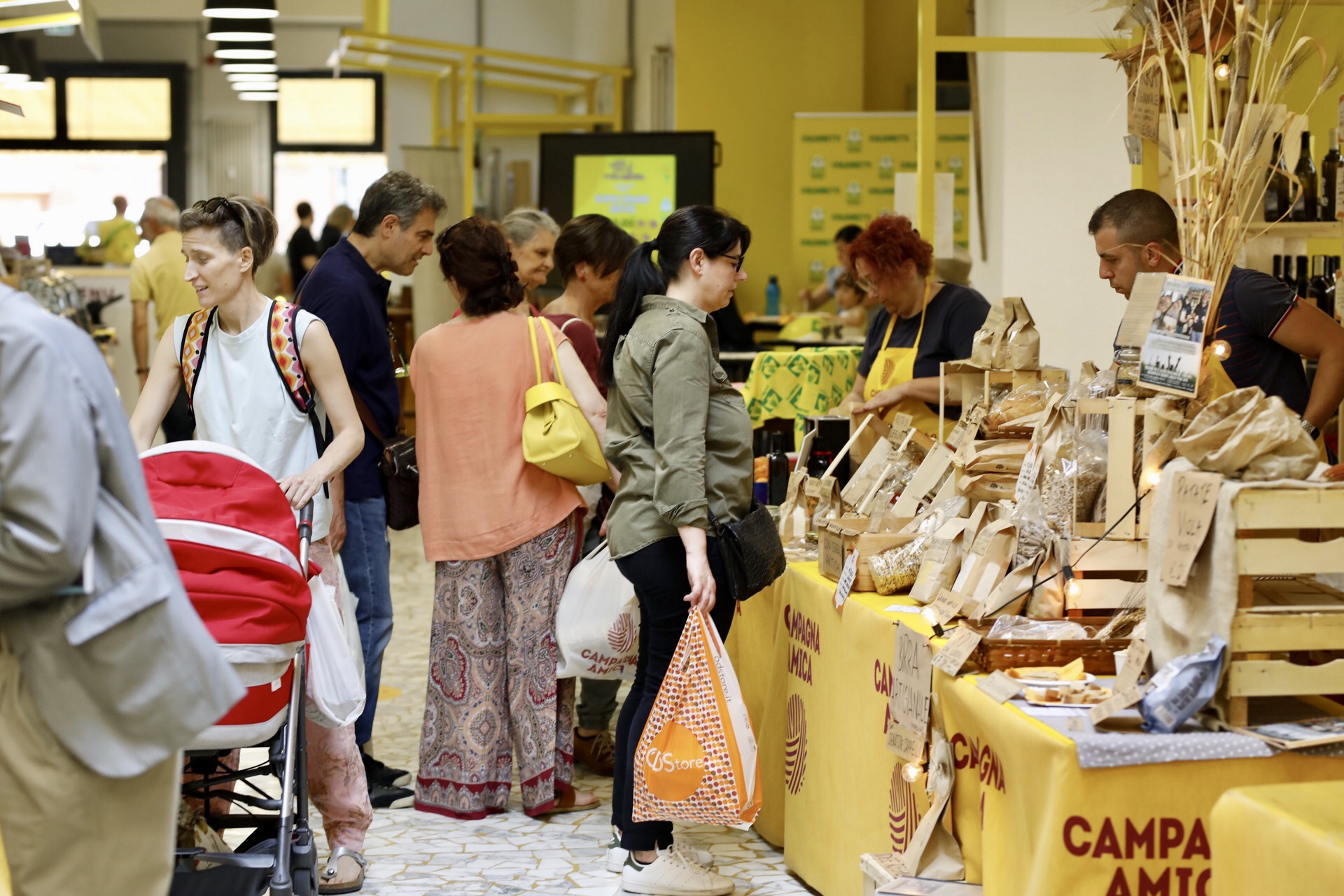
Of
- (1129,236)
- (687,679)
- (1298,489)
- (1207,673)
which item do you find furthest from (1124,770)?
(1129,236)

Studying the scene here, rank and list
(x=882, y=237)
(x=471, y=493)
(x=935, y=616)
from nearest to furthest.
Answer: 1. (x=935, y=616)
2. (x=471, y=493)
3. (x=882, y=237)

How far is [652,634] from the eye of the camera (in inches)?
130

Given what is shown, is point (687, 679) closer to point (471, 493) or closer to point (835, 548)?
point (835, 548)

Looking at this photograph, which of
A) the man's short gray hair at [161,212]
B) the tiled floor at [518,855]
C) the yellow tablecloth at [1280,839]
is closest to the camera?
the yellow tablecloth at [1280,839]

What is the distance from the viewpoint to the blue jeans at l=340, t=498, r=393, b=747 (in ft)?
13.2

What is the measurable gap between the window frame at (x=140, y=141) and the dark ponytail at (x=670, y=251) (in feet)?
53.2

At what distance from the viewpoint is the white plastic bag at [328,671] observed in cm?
318

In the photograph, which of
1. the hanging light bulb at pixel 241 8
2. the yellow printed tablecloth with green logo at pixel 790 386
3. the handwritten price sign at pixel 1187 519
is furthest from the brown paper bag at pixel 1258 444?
the hanging light bulb at pixel 241 8

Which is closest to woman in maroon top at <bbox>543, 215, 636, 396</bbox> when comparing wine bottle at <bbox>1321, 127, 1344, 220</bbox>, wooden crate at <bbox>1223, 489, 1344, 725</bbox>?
wine bottle at <bbox>1321, 127, 1344, 220</bbox>

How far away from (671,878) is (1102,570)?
132 centimetres

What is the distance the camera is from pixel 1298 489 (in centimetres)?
204

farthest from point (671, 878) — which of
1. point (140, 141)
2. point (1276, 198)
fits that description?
point (140, 141)

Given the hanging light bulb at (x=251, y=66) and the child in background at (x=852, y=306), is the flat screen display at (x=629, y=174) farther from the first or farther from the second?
the hanging light bulb at (x=251, y=66)

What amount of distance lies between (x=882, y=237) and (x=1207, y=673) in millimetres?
2485
